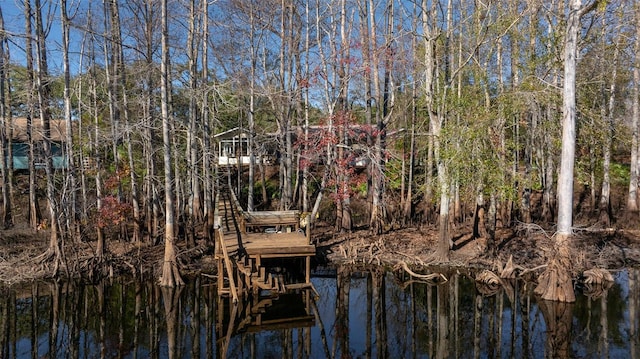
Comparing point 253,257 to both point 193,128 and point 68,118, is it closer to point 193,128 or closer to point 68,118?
point 193,128

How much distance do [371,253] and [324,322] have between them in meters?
6.08

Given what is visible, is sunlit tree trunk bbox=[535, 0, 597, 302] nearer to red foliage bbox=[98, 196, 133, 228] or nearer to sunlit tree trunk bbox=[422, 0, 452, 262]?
sunlit tree trunk bbox=[422, 0, 452, 262]

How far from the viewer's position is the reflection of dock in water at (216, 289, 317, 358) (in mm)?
9875

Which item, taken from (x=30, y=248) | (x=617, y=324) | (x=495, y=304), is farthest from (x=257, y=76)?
(x=617, y=324)

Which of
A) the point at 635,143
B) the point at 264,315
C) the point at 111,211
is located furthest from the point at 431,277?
the point at 635,143

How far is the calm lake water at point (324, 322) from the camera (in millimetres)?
8961

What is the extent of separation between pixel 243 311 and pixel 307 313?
1517 millimetres

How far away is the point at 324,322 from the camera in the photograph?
10.5 m

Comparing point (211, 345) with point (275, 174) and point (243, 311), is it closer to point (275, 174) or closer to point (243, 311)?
point (243, 311)

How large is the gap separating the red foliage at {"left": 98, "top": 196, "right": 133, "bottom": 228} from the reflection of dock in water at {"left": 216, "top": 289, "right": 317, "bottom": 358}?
17.1 ft

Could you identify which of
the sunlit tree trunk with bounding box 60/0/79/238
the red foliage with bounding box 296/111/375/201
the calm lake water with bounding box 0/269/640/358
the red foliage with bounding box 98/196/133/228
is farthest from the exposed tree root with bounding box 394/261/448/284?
the sunlit tree trunk with bounding box 60/0/79/238

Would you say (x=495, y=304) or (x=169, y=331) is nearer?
(x=169, y=331)

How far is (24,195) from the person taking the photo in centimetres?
2591

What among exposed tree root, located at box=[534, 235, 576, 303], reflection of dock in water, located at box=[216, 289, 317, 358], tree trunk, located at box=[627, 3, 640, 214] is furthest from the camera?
tree trunk, located at box=[627, 3, 640, 214]
